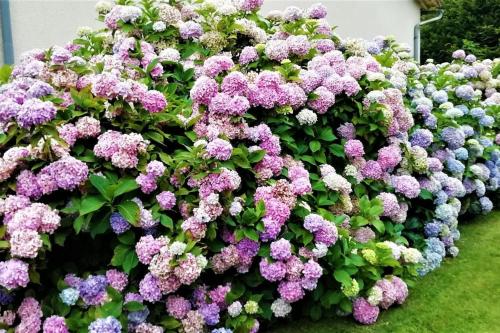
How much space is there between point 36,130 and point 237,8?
2211mm

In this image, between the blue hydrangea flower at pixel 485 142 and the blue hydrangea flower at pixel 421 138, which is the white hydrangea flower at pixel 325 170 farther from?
the blue hydrangea flower at pixel 485 142

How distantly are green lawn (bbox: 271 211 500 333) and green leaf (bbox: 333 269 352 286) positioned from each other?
41 centimetres

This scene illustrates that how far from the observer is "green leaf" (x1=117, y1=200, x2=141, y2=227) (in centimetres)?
241

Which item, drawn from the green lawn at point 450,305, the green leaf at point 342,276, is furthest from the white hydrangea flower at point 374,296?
the green leaf at point 342,276

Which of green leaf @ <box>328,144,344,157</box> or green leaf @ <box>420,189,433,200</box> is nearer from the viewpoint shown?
green leaf @ <box>328,144,344,157</box>

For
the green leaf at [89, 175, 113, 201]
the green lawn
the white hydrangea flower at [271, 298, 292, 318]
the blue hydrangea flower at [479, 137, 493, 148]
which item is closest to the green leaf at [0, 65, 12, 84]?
the green leaf at [89, 175, 113, 201]

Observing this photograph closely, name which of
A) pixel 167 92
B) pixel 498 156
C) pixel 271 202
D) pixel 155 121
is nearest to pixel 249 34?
pixel 167 92

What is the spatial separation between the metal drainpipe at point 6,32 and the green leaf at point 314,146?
320cm

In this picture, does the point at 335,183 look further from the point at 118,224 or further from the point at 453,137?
the point at 453,137

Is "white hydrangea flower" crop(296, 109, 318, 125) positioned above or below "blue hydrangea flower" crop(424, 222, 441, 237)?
above

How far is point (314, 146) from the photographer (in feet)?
11.1

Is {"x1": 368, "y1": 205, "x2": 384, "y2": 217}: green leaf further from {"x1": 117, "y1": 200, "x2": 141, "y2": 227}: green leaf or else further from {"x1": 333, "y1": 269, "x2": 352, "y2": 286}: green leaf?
{"x1": 117, "y1": 200, "x2": 141, "y2": 227}: green leaf

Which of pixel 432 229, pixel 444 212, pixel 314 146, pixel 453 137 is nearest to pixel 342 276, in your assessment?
pixel 314 146

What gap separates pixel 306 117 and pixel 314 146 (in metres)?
0.20
